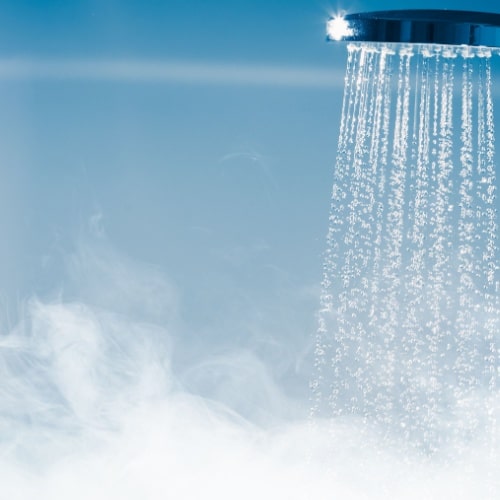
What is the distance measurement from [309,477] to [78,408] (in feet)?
5.01

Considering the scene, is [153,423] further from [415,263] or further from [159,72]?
[159,72]

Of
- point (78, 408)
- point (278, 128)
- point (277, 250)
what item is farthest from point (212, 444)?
point (278, 128)

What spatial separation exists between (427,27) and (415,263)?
64.7 inches

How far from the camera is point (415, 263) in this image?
6.01 m

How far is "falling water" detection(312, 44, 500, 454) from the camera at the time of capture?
593 centimetres

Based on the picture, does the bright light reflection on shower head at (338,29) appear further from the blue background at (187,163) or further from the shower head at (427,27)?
the blue background at (187,163)

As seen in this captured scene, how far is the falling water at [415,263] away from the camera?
Result: 5.93 m

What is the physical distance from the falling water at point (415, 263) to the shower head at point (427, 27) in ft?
2.85

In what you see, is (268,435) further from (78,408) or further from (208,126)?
(208,126)

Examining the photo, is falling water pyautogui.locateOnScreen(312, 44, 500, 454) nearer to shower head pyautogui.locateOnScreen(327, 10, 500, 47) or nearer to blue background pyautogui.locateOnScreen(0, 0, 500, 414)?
blue background pyautogui.locateOnScreen(0, 0, 500, 414)

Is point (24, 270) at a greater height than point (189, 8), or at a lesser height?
lesser

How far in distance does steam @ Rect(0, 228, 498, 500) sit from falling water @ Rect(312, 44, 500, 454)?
0.22 m

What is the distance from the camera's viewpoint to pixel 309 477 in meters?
6.01

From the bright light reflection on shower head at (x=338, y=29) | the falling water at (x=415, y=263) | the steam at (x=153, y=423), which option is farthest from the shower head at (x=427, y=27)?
the steam at (x=153, y=423)
